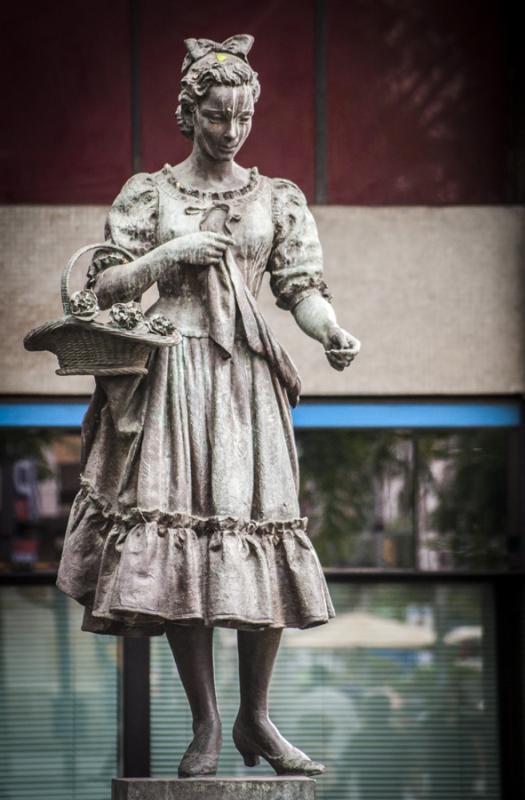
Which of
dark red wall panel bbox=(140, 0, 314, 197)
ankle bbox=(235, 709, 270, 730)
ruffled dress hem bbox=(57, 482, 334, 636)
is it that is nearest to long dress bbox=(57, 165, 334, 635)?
ruffled dress hem bbox=(57, 482, 334, 636)

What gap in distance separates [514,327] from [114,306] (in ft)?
24.6

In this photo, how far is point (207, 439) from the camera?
9.11m

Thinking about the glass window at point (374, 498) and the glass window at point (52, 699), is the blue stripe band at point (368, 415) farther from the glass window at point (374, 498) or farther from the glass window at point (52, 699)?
the glass window at point (52, 699)

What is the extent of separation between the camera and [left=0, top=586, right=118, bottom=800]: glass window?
50.4ft

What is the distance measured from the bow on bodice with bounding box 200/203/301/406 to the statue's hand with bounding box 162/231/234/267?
0.09m

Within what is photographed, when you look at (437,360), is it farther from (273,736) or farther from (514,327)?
(273,736)

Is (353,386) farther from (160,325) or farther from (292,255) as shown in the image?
(160,325)

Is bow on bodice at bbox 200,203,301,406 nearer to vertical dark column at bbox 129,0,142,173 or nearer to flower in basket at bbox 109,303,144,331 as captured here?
flower in basket at bbox 109,303,144,331

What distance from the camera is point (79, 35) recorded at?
16047 millimetres

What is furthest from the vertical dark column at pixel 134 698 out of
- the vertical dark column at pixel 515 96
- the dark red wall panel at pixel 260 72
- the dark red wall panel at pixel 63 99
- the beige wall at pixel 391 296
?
the vertical dark column at pixel 515 96

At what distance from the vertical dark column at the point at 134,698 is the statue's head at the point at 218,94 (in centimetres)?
670

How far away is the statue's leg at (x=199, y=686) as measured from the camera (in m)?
9.03

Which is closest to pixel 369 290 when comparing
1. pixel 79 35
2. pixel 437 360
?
pixel 437 360

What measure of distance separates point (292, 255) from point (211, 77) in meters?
0.89
